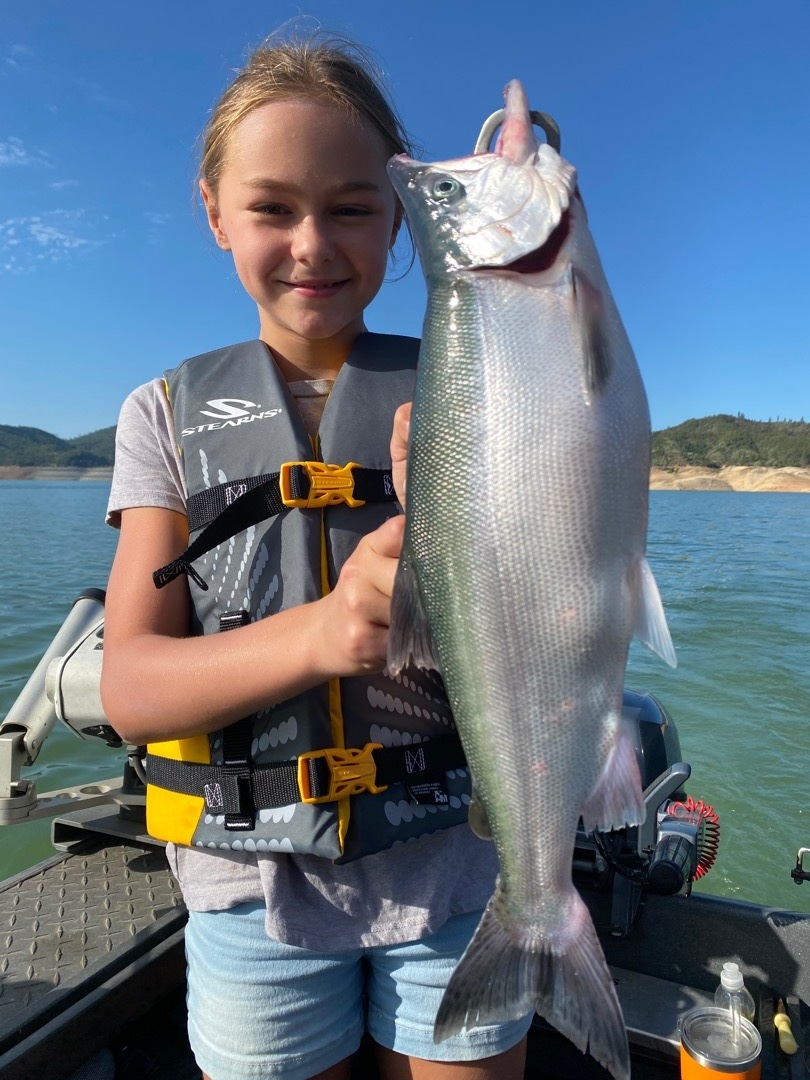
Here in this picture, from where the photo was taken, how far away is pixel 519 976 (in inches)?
57.9

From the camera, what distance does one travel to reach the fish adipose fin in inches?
56.3

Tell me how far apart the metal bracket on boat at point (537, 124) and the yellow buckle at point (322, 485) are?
92 cm

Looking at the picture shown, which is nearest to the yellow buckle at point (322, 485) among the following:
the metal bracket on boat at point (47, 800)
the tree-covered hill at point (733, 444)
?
the metal bracket on boat at point (47, 800)

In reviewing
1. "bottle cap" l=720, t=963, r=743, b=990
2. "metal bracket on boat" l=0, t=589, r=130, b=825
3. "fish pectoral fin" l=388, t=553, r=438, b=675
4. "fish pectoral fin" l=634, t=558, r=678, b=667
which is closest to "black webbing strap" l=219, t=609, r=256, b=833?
"fish pectoral fin" l=388, t=553, r=438, b=675

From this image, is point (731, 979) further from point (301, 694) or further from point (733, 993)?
point (301, 694)

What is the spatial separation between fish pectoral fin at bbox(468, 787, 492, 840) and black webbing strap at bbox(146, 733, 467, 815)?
53cm

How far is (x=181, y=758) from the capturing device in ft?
7.06

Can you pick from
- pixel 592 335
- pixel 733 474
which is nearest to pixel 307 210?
pixel 592 335

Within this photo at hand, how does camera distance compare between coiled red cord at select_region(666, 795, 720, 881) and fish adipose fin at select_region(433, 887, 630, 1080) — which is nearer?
fish adipose fin at select_region(433, 887, 630, 1080)

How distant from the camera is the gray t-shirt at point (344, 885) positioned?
1.92 m

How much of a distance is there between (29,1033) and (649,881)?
2.39 metres

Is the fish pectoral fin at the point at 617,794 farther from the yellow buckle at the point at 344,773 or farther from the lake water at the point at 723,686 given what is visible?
the lake water at the point at 723,686

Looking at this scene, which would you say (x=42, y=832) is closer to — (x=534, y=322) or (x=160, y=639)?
(x=160, y=639)

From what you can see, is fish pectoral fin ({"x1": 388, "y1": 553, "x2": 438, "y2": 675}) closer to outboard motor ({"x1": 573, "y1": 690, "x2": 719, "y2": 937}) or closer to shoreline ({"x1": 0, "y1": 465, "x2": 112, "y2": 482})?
outboard motor ({"x1": 573, "y1": 690, "x2": 719, "y2": 937})
